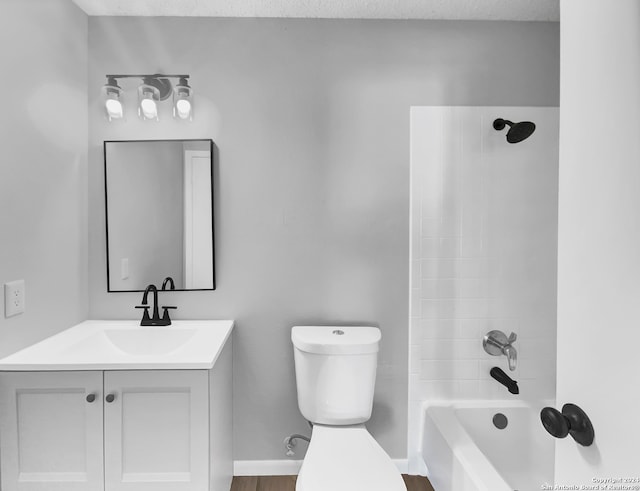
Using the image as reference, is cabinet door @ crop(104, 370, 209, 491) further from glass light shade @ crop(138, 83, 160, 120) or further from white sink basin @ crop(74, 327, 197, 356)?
Result: glass light shade @ crop(138, 83, 160, 120)

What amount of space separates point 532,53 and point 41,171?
2368 millimetres

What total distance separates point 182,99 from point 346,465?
1734mm

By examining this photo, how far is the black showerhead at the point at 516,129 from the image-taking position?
1.82 m

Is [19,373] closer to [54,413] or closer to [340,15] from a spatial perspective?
[54,413]

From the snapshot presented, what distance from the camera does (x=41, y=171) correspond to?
1.61m

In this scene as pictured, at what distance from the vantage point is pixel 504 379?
72.2 inches

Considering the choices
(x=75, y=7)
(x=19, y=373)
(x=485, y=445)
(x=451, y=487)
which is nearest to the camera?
(x=19, y=373)

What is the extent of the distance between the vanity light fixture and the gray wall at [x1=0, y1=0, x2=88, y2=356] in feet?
0.55

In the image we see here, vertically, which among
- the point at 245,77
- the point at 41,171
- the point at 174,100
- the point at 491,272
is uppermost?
the point at 245,77

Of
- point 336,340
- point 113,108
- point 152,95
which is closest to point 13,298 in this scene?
point 113,108

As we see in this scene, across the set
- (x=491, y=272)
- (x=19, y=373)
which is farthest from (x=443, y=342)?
(x=19, y=373)

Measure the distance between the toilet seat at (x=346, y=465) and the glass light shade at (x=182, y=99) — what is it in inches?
62.8

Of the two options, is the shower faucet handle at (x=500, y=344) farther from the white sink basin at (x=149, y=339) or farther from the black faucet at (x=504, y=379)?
the white sink basin at (x=149, y=339)

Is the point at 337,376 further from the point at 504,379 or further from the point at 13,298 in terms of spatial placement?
the point at 13,298
